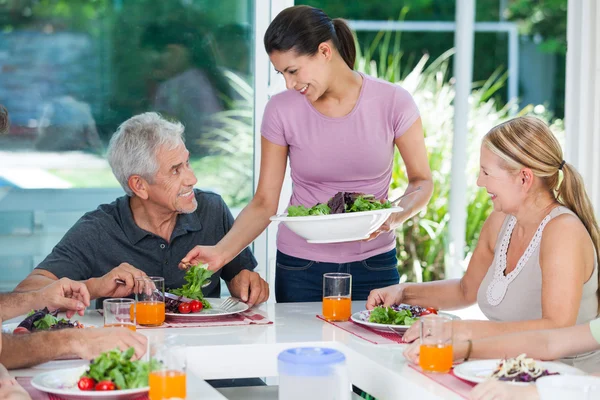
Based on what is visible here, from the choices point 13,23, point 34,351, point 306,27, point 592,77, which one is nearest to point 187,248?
point 306,27

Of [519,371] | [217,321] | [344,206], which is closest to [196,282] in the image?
[217,321]

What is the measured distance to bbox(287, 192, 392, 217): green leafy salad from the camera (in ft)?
8.54

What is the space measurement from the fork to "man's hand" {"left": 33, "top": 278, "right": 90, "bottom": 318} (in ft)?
1.33

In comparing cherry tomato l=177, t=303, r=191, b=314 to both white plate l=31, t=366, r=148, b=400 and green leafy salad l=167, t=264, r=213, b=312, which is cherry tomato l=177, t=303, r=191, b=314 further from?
white plate l=31, t=366, r=148, b=400

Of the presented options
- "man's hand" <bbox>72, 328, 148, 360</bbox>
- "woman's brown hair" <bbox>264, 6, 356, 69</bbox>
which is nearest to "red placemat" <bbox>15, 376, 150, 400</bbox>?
"man's hand" <bbox>72, 328, 148, 360</bbox>

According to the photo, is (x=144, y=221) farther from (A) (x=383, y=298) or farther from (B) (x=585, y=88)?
(B) (x=585, y=88)

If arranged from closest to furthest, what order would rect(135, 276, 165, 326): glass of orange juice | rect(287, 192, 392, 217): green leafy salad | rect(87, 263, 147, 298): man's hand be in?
rect(135, 276, 165, 326): glass of orange juice < rect(287, 192, 392, 217): green leafy salad < rect(87, 263, 147, 298): man's hand

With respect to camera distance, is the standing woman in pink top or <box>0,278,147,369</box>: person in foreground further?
the standing woman in pink top

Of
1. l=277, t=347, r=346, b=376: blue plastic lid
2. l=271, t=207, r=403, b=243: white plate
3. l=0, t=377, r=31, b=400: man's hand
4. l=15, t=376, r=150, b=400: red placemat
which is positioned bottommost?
l=15, t=376, r=150, b=400: red placemat

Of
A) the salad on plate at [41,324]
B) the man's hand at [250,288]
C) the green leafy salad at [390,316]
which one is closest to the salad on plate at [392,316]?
the green leafy salad at [390,316]

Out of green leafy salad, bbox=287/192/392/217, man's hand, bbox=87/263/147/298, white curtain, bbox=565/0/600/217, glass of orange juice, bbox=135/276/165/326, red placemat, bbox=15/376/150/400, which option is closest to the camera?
red placemat, bbox=15/376/150/400

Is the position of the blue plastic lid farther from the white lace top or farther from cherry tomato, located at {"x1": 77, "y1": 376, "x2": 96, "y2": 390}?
the white lace top

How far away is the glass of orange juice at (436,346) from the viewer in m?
1.99

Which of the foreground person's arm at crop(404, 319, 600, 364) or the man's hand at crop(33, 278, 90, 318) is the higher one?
the man's hand at crop(33, 278, 90, 318)
